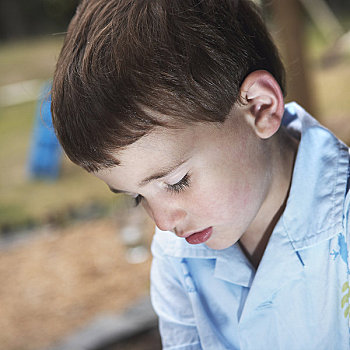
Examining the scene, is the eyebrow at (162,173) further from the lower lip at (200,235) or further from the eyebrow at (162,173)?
the lower lip at (200,235)

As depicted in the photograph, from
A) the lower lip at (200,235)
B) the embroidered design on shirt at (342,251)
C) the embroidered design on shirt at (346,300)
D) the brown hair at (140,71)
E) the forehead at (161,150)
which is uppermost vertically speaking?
the brown hair at (140,71)

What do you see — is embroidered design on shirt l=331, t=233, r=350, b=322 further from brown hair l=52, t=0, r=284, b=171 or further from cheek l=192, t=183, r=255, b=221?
brown hair l=52, t=0, r=284, b=171

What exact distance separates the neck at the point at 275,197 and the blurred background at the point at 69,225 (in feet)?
1.34

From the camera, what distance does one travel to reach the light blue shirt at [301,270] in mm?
1210

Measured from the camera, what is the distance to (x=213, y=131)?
115cm

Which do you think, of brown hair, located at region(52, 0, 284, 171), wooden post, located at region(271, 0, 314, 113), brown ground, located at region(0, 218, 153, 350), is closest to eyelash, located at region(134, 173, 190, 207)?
brown hair, located at region(52, 0, 284, 171)

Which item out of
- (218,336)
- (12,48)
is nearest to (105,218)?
(218,336)

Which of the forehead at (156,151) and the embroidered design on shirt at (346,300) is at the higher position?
the forehead at (156,151)

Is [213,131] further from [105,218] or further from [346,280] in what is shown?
[105,218]

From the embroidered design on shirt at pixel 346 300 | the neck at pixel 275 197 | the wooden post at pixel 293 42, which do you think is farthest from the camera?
the wooden post at pixel 293 42

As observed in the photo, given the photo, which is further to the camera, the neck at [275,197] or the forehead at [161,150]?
the neck at [275,197]

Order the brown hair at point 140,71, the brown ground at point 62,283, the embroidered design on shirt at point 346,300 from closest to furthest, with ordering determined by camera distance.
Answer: the brown hair at point 140,71 → the embroidered design on shirt at point 346,300 → the brown ground at point 62,283

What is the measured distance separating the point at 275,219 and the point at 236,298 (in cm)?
19

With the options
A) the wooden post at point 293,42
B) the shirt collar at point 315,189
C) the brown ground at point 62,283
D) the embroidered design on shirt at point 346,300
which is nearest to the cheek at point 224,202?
the shirt collar at point 315,189
